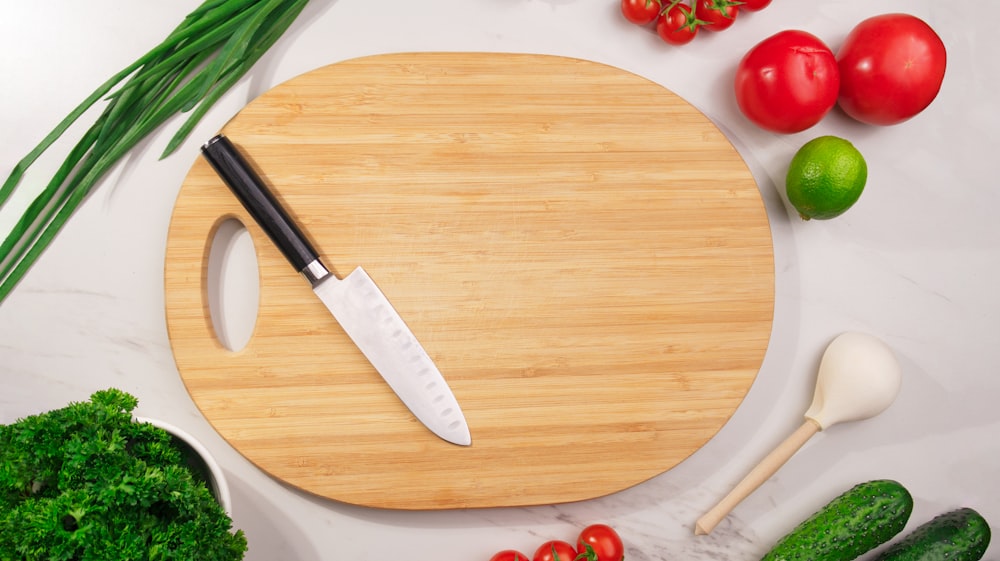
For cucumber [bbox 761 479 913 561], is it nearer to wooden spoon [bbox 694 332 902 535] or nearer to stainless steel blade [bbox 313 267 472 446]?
wooden spoon [bbox 694 332 902 535]

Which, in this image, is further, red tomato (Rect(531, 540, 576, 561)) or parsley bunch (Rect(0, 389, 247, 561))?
red tomato (Rect(531, 540, 576, 561))

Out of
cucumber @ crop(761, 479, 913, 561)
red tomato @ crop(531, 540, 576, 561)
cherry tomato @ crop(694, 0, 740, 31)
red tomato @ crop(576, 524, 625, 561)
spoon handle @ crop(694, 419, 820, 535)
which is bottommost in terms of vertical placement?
cucumber @ crop(761, 479, 913, 561)

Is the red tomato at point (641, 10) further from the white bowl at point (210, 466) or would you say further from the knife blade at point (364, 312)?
the white bowl at point (210, 466)

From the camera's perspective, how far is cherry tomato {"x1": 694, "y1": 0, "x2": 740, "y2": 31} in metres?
1.46

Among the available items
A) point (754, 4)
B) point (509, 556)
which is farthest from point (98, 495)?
point (754, 4)

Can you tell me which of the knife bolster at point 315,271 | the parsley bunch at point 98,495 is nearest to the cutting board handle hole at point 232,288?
the knife bolster at point 315,271

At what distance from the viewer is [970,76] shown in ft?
5.27

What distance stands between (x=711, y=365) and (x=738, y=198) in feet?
1.05

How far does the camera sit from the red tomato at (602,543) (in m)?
1.41

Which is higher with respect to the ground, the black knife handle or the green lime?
the black knife handle

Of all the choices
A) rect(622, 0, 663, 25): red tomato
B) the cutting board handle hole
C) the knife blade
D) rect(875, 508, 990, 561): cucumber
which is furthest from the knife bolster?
rect(875, 508, 990, 561): cucumber

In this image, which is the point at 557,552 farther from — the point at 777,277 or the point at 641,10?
the point at 641,10

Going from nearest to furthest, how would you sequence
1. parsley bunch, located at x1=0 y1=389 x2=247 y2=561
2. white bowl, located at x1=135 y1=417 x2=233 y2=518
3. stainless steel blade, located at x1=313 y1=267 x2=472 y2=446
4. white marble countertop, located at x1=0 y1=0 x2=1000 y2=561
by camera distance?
parsley bunch, located at x1=0 y1=389 x2=247 y2=561 < white bowl, located at x1=135 y1=417 x2=233 y2=518 < stainless steel blade, located at x1=313 y1=267 x2=472 y2=446 < white marble countertop, located at x1=0 y1=0 x2=1000 y2=561

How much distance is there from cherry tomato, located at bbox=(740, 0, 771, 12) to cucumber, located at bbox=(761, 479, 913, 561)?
3.09 feet
